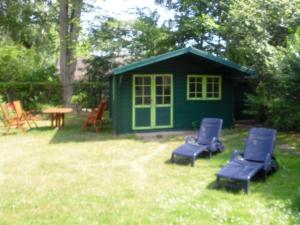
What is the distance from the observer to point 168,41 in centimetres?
1647

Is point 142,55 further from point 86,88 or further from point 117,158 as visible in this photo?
point 117,158

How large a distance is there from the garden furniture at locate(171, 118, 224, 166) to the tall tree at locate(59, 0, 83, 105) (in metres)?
12.6

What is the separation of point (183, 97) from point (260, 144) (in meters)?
5.85

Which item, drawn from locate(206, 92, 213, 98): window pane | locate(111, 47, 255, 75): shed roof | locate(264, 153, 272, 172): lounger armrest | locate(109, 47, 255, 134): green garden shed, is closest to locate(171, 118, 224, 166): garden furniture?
locate(264, 153, 272, 172): lounger armrest

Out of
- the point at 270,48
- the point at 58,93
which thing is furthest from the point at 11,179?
the point at 58,93

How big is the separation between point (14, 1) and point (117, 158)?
66.6ft

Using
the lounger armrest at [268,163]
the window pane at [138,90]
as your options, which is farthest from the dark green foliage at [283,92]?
the window pane at [138,90]

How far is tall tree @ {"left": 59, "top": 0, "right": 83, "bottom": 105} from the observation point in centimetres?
2017

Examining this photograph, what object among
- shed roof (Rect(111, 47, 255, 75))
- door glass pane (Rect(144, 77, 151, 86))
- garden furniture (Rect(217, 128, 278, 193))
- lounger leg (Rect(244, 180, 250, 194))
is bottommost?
lounger leg (Rect(244, 180, 250, 194))

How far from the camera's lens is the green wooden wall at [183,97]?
11.9 metres

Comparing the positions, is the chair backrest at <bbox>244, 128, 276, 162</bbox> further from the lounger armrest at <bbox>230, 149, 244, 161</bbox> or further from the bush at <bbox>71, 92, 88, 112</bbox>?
the bush at <bbox>71, 92, 88, 112</bbox>

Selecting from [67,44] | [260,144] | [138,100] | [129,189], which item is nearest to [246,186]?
[260,144]

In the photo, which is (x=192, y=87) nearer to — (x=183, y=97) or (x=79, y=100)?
(x=183, y=97)

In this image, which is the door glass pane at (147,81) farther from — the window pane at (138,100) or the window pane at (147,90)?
the window pane at (138,100)
